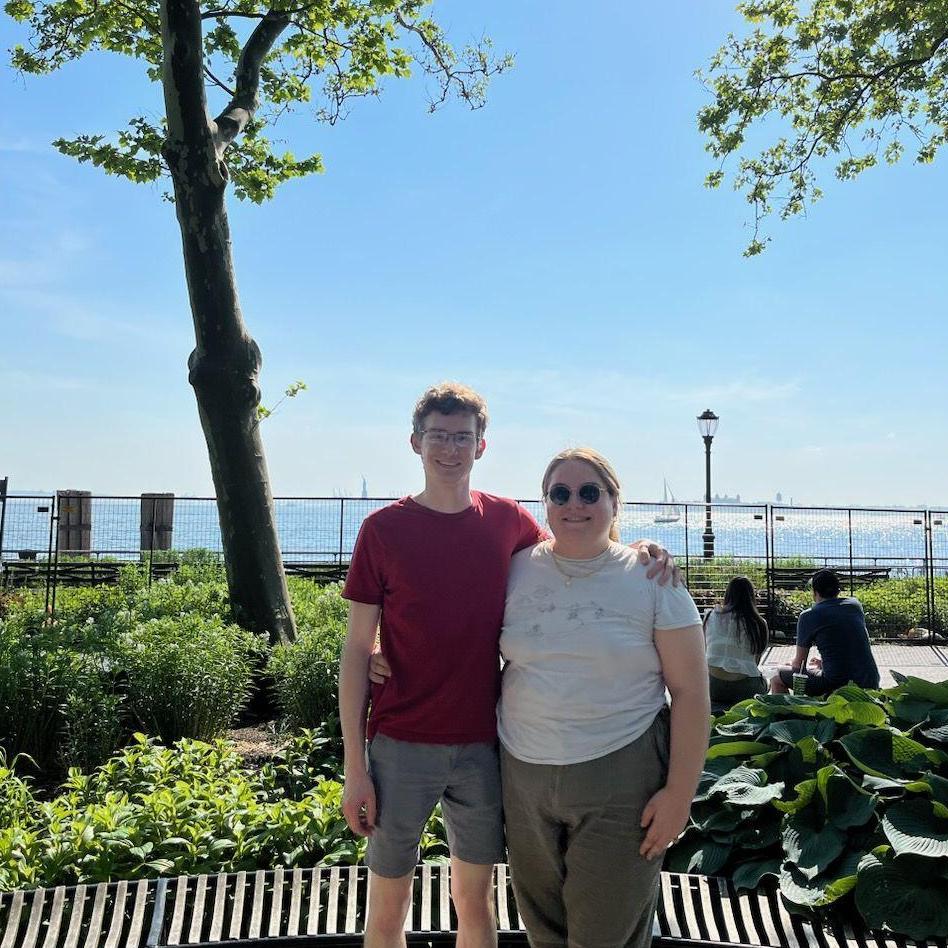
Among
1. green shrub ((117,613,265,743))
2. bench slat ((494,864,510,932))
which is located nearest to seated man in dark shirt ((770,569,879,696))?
bench slat ((494,864,510,932))

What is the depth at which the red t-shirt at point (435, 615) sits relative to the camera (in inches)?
100.0

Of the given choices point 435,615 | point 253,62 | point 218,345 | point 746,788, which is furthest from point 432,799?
point 253,62

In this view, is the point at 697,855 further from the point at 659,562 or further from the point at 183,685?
the point at 183,685

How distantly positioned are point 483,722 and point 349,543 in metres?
15.7

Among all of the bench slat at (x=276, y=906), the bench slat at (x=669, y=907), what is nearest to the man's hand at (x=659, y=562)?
the bench slat at (x=669, y=907)

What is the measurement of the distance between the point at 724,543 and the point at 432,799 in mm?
16380

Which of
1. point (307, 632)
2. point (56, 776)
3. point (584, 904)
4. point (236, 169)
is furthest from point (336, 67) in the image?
point (584, 904)

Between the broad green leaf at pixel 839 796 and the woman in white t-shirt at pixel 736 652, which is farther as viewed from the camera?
the woman in white t-shirt at pixel 736 652

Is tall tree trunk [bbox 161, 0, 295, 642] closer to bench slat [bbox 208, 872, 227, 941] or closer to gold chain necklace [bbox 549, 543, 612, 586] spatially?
bench slat [bbox 208, 872, 227, 941]

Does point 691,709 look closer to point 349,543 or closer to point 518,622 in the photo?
point 518,622

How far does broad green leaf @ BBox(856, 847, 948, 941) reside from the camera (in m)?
2.84

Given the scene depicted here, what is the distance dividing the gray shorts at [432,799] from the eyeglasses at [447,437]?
898 mm

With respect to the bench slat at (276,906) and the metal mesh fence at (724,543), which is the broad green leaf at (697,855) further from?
the metal mesh fence at (724,543)

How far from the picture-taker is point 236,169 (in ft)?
40.2
